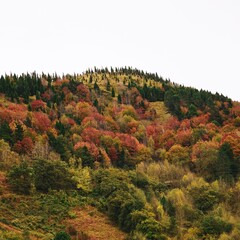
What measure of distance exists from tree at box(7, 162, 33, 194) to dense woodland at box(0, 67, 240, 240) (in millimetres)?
153

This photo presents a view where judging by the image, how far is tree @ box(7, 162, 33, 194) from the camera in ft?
193

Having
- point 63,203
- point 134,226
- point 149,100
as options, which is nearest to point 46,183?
point 63,203

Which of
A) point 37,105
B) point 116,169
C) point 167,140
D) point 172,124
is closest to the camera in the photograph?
point 116,169

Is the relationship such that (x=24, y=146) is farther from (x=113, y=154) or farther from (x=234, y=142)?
(x=234, y=142)

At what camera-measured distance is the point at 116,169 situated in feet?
238

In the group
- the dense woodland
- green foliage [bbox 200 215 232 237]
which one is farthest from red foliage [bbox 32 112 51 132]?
green foliage [bbox 200 215 232 237]

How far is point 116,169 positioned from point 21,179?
19988mm

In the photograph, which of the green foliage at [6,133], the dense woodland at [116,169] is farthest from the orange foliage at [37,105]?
the green foliage at [6,133]

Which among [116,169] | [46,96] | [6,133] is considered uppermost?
[46,96]

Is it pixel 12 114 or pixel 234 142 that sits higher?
pixel 12 114

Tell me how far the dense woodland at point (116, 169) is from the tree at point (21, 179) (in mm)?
153

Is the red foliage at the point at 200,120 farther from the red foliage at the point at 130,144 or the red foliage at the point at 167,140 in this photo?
the red foliage at the point at 130,144

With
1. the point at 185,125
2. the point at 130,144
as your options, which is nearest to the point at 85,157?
the point at 130,144

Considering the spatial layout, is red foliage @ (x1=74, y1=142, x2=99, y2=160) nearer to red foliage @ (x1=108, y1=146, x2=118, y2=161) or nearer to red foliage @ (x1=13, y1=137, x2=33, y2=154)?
red foliage @ (x1=108, y1=146, x2=118, y2=161)
